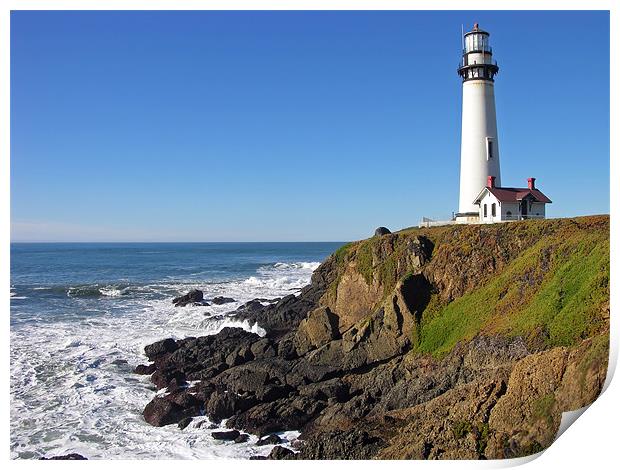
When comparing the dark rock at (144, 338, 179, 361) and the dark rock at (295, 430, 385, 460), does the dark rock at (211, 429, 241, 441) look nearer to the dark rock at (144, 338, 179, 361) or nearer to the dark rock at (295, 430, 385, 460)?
the dark rock at (295, 430, 385, 460)

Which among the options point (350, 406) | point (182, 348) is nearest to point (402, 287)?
point (350, 406)

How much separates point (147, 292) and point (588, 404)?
113 feet

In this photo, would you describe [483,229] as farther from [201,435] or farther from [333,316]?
[201,435]

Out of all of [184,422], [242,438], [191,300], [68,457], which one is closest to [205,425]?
[184,422]

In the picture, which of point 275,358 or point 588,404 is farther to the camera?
point 275,358

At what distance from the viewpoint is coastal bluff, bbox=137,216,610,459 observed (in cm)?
1157
